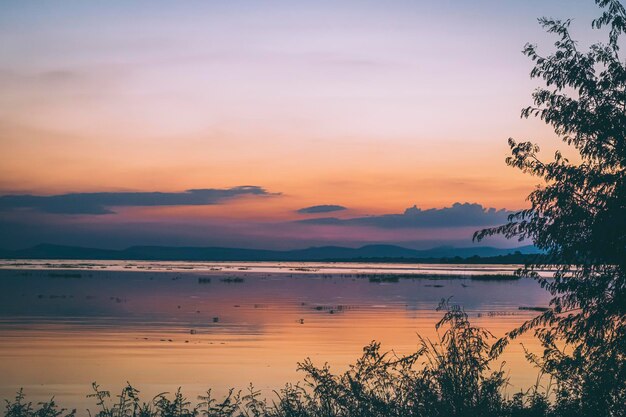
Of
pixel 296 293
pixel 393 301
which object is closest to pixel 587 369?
pixel 393 301

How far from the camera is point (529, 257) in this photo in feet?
58.0

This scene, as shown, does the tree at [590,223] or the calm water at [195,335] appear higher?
the tree at [590,223]

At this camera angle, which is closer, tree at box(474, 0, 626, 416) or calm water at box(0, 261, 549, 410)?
tree at box(474, 0, 626, 416)

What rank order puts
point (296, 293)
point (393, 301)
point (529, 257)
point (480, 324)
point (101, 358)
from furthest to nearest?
point (296, 293) → point (393, 301) → point (480, 324) → point (101, 358) → point (529, 257)

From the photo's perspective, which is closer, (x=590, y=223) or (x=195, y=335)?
A: (x=590, y=223)

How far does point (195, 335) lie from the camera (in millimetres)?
40281

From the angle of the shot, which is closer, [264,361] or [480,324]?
[264,361]

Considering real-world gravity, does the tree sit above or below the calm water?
above

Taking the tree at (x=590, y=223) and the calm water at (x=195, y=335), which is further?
the calm water at (x=195, y=335)

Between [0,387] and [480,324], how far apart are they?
3052 centimetres

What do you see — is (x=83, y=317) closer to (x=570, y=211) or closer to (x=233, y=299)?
(x=233, y=299)

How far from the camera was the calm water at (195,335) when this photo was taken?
2850 centimetres

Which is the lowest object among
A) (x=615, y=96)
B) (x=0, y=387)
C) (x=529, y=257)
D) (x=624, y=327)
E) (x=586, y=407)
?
(x=0, y=387)

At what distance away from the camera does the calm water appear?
28.5 m
